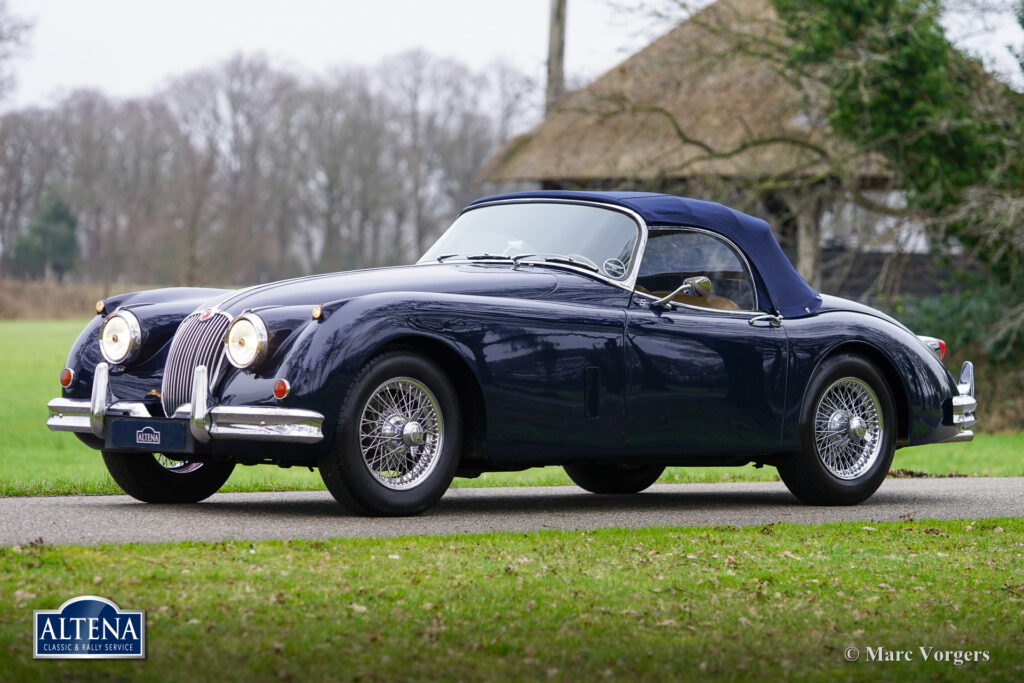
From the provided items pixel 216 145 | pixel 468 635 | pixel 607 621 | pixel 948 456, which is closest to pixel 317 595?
pixel 468 635

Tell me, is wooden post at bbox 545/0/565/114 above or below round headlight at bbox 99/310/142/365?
above

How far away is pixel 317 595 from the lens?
17.4 feet

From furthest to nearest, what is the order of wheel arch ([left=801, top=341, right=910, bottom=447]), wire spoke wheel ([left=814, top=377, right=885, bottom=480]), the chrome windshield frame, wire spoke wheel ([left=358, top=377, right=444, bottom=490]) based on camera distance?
wheel arch ([left=801, top=341, right=910, bottom=447]) → wire spoke wheel ([left=814, top=377, right=885, bottom=480]) → the chrome windshield frame → wire spoke wheel ([left=358, top=377, right=444, bottom=490])

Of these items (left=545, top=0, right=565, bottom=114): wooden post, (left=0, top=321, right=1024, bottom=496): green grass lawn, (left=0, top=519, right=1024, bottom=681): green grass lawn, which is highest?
(left=545, top=0, right=565, bottom=114): wooden post

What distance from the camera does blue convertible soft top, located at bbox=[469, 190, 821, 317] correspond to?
28.6ft

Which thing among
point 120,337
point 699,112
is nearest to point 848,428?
point 120,337

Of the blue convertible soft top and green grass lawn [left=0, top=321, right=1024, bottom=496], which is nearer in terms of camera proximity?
the blue convertible soft top

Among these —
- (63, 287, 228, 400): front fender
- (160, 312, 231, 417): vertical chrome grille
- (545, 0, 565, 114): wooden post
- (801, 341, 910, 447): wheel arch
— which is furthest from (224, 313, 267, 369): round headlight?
(545, 0, 565, 114): wooden post

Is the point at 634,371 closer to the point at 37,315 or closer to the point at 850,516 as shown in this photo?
the point at 850,516

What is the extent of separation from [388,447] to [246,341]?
2.94 ft

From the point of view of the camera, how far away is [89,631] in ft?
15.4

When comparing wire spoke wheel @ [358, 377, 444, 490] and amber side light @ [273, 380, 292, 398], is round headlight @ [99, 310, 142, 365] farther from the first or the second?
wire spoke wheel @ [358, 377, 444, 490]

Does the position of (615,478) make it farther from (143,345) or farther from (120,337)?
(120,337)

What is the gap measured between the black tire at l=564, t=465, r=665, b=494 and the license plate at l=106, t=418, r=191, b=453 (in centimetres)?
365
